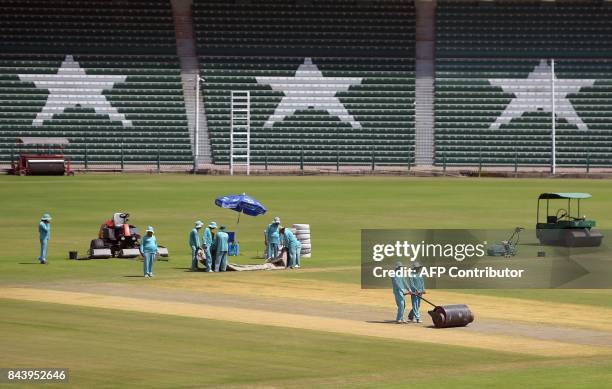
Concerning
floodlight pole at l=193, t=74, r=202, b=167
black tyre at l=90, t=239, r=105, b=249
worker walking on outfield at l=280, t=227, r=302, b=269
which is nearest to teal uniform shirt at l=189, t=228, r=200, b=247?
worker walking on outfield at l=280, t=227, r=302, b=269

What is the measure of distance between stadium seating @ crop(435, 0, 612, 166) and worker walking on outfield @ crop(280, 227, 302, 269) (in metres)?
46.1

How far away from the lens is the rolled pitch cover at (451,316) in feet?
104

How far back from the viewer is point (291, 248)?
46.0 metres

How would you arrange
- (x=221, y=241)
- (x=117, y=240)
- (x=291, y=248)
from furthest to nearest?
(x=117, y=240) < (x=291, y=248) < (x=221, y=241)

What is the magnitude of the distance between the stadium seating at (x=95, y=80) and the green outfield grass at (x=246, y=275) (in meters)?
5.03

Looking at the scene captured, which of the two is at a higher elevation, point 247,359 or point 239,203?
point 239,203

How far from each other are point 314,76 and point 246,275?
51391mm

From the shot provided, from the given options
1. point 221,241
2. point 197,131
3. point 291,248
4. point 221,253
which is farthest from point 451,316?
point 197,131

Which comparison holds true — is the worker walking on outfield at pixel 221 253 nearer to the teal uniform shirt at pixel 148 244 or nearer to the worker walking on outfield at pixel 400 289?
the teal uniform shirt at pixel 148 244

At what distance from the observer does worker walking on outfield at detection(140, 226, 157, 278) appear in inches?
1658

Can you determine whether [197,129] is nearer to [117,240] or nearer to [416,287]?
[117,240]

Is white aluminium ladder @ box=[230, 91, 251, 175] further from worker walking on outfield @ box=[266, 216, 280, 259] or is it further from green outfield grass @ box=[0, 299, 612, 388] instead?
green outfield grass @ box=[0, 299, 612, 388]

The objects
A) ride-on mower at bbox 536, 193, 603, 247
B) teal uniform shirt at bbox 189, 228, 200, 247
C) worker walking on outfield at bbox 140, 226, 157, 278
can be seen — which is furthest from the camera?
ride-on mower at bbox 536, 193, 603, 247

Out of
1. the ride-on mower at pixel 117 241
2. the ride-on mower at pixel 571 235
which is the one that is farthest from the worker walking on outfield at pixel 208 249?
the ride-on mower at pixel 571 235
